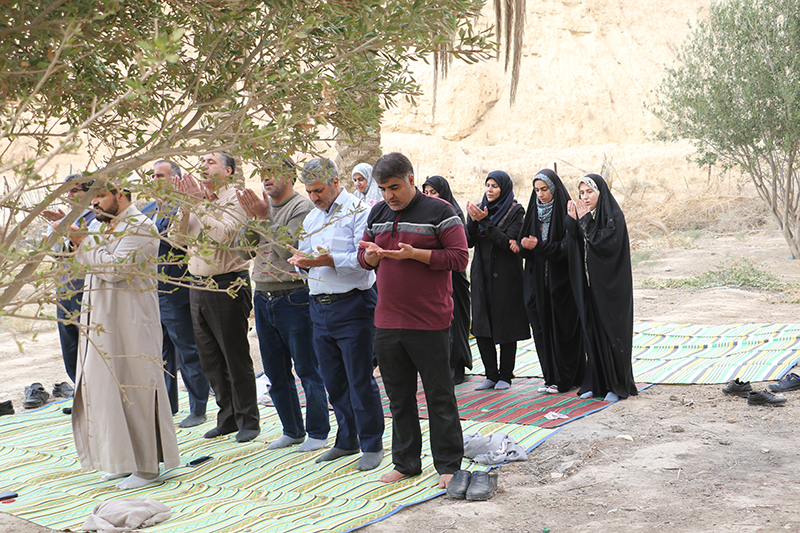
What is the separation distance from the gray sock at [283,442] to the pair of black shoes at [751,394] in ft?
10.8

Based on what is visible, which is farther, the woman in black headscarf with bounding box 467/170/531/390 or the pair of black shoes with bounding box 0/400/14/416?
the pair of black shoes with bounding box 0/400/14/416

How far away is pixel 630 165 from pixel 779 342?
61.0ft

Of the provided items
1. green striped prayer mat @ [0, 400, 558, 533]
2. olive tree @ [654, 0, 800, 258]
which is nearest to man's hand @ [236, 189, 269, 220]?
green striped prayer mat @ [0, 400, 558, 533]

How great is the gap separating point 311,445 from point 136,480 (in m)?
1.11

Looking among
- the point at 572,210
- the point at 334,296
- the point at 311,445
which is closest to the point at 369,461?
the point at 311,445

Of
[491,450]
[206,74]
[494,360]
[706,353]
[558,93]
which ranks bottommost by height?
[706,353]

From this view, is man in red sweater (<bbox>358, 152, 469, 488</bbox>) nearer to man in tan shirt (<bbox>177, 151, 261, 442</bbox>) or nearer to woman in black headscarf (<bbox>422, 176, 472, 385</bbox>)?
man in tan shirt (<bbox>177, 151, 261, 442</bbox>)

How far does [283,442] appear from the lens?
4684 millimetres

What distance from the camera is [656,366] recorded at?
250 inches

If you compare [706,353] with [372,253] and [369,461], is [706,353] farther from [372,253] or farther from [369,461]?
[372,253]

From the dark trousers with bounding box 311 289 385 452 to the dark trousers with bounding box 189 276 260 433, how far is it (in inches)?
28.2

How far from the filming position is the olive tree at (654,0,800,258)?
37.7 feet

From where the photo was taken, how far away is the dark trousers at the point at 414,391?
3.62m

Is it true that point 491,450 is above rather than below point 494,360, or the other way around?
below
